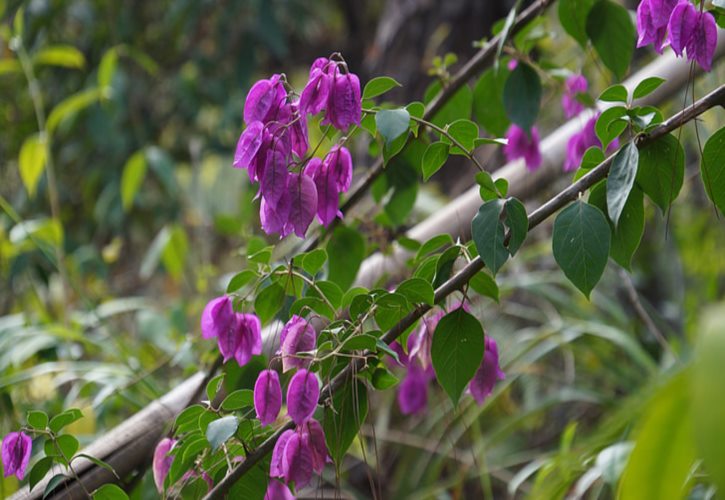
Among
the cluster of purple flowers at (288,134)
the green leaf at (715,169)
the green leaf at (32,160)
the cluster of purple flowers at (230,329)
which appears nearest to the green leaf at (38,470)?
Answer: the cluster of purple flowers at (230,329)

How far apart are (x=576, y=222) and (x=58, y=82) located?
6.55 ft

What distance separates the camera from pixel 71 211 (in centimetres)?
237

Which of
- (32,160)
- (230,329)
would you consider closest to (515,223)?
(230,329)

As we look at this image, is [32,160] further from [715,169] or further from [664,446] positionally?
[664,446]

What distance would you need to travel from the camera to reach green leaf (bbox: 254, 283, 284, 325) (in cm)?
59

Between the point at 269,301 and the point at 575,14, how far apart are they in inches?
14.7

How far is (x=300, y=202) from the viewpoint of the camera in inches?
19.1

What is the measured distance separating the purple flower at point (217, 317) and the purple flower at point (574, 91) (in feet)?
1.30

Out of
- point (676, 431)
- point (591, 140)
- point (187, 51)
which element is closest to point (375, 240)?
point (591, 140)

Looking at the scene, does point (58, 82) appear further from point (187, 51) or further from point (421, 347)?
point (421, 347)

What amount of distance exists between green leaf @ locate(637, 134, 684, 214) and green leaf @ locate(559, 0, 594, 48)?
0.85 ft

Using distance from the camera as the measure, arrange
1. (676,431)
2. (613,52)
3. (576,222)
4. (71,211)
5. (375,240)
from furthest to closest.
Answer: (71,211)
(375,240)
(613,52)
(576,222)
(676,431)

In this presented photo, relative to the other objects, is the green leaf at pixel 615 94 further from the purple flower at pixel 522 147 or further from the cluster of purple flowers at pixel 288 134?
the purple flower at pixel 522 147

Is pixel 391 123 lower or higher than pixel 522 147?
higher
